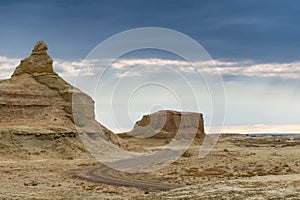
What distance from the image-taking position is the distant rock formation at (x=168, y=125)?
511 ft

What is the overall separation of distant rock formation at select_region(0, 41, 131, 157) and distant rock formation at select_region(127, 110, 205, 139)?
6081cm

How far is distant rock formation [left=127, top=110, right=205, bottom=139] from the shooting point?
6132 inches

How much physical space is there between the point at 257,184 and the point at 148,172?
1932 centimetres

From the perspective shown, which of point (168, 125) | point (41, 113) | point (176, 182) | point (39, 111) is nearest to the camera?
point (176, 182)

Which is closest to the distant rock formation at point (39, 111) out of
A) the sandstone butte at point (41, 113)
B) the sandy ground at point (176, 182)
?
the sandstone butte at point (41, 113)

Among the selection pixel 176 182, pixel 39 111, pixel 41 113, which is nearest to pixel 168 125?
pixel 39 111

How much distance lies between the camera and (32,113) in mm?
77000

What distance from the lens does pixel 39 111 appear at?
78.0 metres

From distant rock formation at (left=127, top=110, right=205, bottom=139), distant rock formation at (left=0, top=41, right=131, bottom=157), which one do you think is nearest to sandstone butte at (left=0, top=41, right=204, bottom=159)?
distant rock formation at (left=0, top=41, right=131, bottom=157)

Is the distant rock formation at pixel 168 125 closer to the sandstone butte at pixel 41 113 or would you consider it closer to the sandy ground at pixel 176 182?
the sandstone butte at pixel 41 113

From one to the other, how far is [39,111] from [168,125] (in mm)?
92531

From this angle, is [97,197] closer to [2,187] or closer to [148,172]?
[2,187]

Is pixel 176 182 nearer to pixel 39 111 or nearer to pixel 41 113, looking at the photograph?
pixel 41 113

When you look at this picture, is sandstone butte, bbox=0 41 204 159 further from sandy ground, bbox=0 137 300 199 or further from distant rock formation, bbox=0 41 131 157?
sandy ground, bbox=0 137 300 199
